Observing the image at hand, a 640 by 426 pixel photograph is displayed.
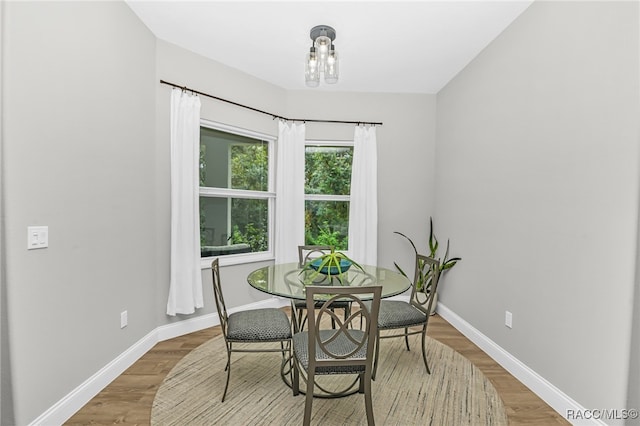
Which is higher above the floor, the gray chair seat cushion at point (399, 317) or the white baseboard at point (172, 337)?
the gray chair seat cushion at point (399, 317)

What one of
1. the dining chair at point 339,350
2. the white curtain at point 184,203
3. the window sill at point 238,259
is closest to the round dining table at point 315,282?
the dining chair at point 339,350

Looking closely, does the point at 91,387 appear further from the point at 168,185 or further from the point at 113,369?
the point at 168,185

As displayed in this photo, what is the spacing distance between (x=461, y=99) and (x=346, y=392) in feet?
9.83

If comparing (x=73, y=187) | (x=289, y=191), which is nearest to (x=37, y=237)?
(x=73, y=187)

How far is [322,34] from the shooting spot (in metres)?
2.58

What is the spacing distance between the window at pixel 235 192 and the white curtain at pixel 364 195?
40.5 inches

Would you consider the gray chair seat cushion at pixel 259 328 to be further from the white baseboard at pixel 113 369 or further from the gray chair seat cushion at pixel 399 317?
the white baseboard at pixel 113 369

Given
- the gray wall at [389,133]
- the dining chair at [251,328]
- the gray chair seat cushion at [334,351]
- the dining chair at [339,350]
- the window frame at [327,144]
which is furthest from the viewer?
the window frame at [327,144]

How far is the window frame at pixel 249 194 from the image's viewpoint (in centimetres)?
336

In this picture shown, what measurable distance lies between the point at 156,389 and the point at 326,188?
276 cm

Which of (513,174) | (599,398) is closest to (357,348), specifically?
(599,398)

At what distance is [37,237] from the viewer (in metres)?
1.73

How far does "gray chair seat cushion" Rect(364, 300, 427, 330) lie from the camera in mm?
2311

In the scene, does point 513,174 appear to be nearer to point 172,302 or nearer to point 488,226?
point 488,226
